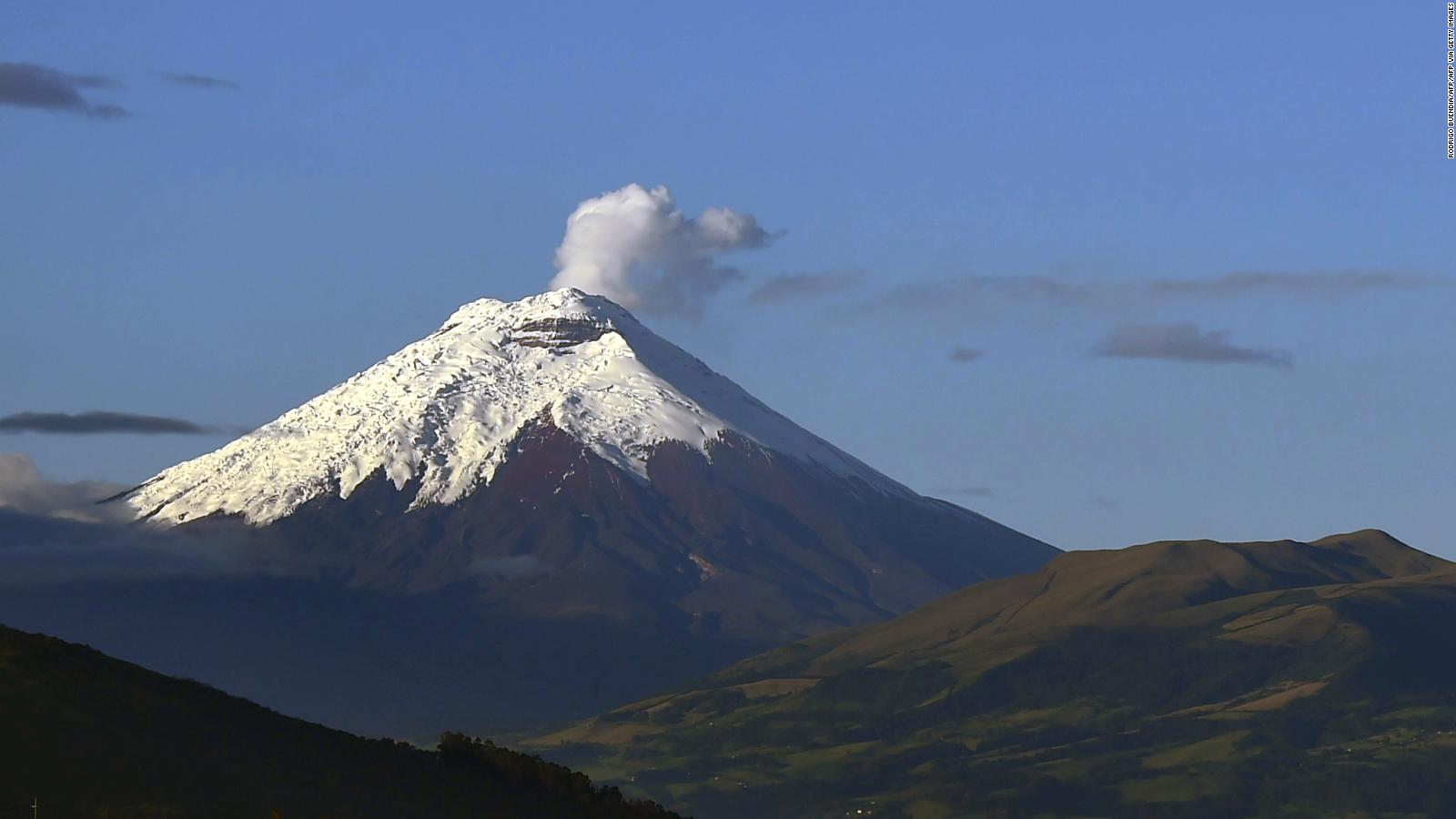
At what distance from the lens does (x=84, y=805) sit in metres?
102

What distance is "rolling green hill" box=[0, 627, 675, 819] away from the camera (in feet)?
346

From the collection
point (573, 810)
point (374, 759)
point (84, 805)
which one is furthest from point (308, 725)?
point (84, 805)

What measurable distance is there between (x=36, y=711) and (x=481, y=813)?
2273cm

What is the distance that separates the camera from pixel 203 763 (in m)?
114

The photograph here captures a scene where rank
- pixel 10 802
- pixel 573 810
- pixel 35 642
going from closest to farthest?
pixel 10 802
pixel 35 642
pixel 573 810

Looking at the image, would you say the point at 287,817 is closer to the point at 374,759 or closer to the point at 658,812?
the point at 374,759

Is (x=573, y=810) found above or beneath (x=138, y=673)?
beneath

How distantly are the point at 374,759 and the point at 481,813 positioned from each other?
24.7 feet

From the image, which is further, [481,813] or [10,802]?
[481,813]

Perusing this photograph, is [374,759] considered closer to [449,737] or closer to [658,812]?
[449,737]

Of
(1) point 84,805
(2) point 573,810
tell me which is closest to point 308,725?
(2) point 573,810

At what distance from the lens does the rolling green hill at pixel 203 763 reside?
105 metres

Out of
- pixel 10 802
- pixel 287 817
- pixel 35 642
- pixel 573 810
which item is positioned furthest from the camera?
pixel 573 810

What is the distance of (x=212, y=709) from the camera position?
404 feet
